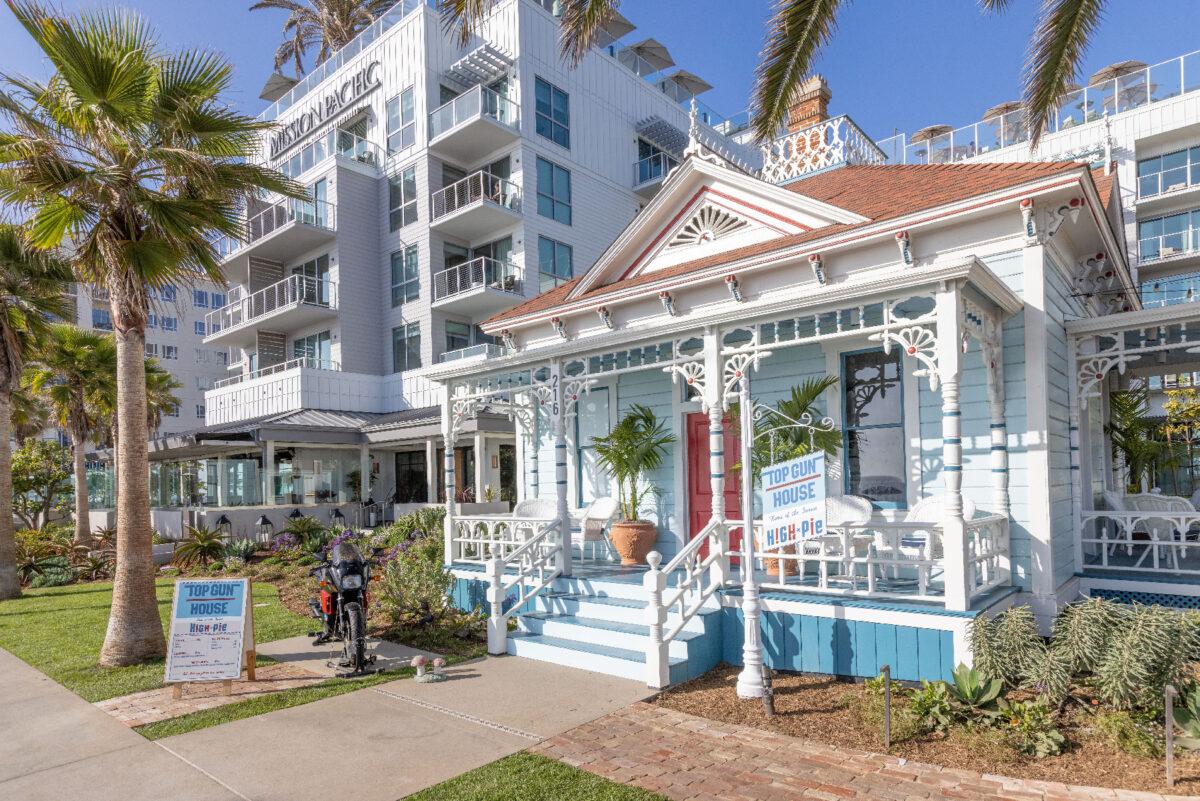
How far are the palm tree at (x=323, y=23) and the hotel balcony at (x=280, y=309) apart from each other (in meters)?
11.8

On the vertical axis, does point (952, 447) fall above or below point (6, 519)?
above

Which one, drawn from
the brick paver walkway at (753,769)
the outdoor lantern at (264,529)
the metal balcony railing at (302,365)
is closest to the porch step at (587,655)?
the brick paver walkway at (753,769)

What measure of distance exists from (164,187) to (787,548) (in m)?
8.41

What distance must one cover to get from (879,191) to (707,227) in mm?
2352

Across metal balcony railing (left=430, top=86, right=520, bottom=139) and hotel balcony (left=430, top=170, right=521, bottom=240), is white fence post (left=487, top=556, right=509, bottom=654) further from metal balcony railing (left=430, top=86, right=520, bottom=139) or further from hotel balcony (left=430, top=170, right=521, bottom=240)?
metal balcony railing (left=430, top=86, right=520, bottom=139)

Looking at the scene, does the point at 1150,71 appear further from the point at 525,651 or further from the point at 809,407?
the point at 525,651

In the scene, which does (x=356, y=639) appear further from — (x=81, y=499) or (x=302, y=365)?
(x=302, y=365)

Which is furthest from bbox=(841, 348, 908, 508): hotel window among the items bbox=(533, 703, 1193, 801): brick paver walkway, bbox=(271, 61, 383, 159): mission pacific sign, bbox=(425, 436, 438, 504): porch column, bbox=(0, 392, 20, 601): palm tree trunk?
bbox=(271, 61, 383, 159): mission pacific sign

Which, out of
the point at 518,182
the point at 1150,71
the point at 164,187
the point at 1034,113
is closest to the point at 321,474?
the point at 518,182

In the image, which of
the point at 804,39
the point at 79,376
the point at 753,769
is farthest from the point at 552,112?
the point at 753,769

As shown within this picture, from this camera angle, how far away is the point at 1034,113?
745 centimetres

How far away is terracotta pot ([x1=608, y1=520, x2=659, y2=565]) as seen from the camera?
10.4m

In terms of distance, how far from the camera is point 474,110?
23.4 meters

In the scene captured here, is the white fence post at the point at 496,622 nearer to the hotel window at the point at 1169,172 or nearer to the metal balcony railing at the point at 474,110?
the metal balcony railing at the point at 474,110
